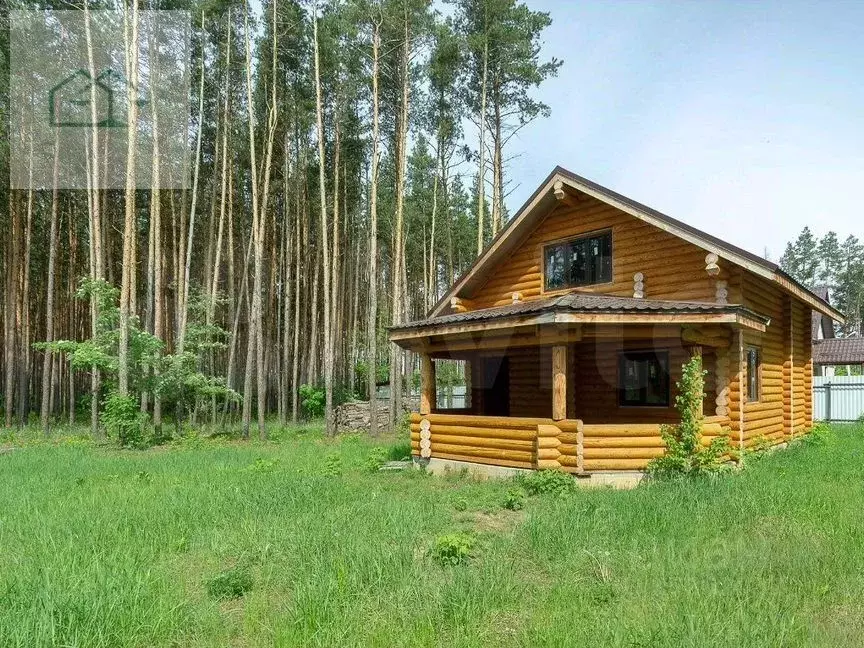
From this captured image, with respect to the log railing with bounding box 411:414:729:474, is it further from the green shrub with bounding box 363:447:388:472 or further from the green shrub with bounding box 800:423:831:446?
the green shrub with bounding box 800:423:831:446

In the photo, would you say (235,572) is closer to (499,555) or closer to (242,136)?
(499,555)

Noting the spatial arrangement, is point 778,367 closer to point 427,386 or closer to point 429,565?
point 427,386

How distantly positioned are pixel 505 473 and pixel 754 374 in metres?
6.64

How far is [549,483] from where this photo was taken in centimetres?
883

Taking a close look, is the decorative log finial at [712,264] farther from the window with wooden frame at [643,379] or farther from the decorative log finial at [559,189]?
the decorative log finial at [559,189]

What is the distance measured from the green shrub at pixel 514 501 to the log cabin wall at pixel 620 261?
5904 millimetres

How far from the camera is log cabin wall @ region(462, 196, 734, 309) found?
11180mm

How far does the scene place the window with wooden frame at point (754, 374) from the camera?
12.1 meters

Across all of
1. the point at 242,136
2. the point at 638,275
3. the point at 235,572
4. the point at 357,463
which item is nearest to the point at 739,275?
the point at 638,275

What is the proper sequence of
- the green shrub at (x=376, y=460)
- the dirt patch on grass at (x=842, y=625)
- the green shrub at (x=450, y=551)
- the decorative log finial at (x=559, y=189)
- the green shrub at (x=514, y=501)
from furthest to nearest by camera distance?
the decorative log finial at (x=559, y=189)
the green shrub at (x=376, y=460)
the green shrub at (x=514, y=501)
the green shrub at (x=450, y=551)
the dirt patch on grass at (x=842, y=625)

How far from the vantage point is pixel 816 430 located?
15367 mm

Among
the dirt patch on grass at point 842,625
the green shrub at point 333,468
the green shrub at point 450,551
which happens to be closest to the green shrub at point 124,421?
the green shrub at point 333,468

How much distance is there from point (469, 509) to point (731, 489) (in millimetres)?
3918

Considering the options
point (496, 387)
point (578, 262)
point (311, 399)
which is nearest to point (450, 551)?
point (578, 262)
